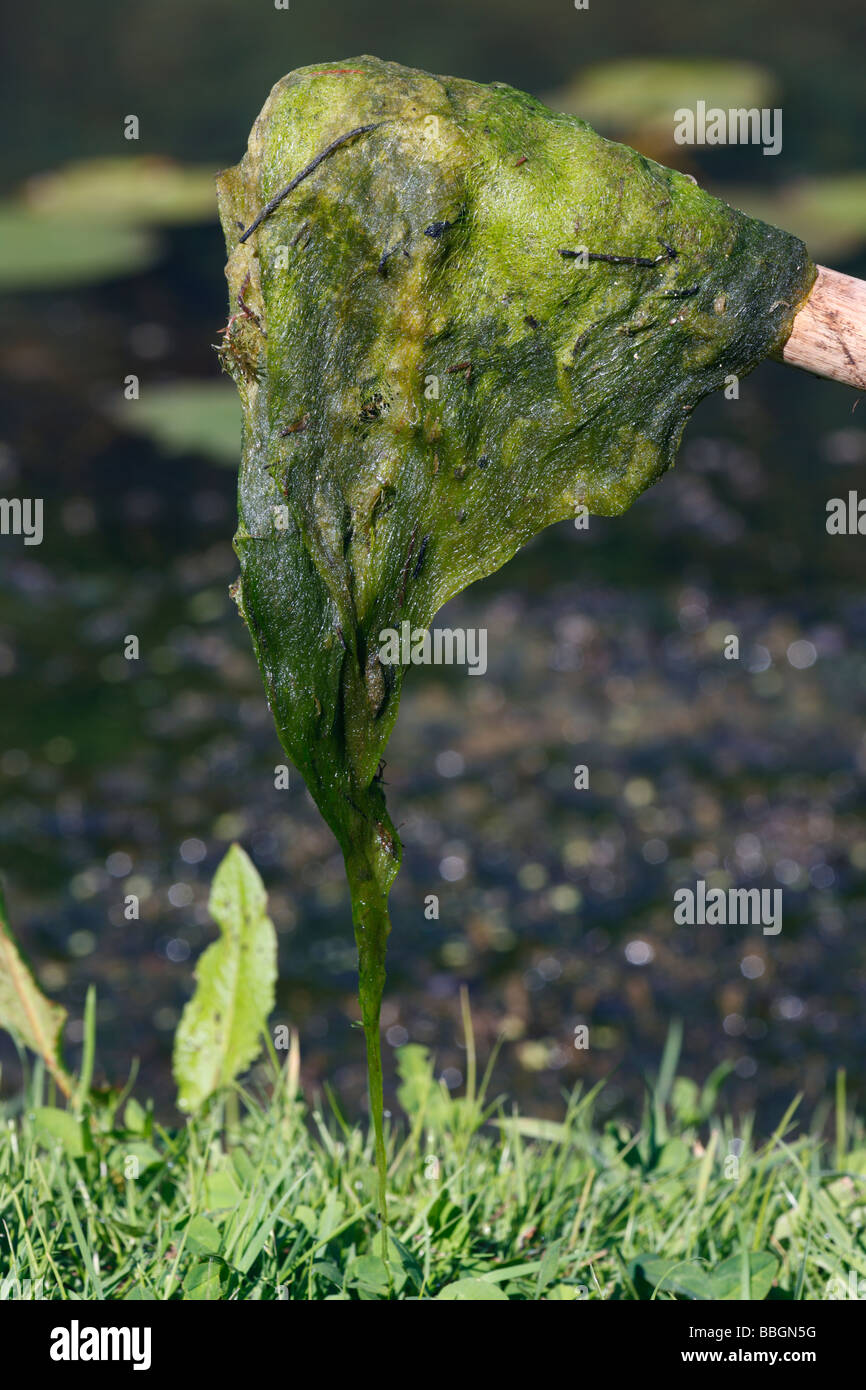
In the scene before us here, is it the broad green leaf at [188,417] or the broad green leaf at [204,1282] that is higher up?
the broad green leaf at [188,417]

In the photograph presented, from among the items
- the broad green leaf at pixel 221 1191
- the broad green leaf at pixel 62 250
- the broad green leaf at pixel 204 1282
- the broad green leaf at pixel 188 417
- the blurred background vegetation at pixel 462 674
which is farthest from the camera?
the broad green leaf at pixel 62 250

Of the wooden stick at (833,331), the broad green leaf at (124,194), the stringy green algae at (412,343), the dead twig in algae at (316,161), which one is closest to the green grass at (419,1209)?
the stringy green algae at (412,343)

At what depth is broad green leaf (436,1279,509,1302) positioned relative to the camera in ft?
3.55

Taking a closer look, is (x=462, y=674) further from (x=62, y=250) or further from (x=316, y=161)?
(x=62, y=250)

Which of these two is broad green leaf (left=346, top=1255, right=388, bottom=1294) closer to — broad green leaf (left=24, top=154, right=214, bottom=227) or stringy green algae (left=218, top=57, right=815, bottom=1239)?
stringy green algae (left=218, top=57, right=815, bottom=1239)

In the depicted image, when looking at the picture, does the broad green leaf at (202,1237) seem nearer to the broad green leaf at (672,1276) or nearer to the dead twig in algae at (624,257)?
the broad green leaf at (672,1276)

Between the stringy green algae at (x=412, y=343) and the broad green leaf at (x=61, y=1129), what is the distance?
0.38 m

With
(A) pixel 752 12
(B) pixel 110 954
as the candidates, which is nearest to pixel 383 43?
(A) pixel 752 12

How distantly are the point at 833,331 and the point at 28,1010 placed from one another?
3.59ft

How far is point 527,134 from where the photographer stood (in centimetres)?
115

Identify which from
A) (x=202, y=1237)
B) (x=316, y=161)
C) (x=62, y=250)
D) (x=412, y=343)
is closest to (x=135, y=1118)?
(x=202, y=1237)

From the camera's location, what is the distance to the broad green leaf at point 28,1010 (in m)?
1.44

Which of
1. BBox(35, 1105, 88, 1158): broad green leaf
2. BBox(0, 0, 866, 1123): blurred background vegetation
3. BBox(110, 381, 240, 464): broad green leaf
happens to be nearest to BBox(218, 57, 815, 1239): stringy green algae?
BBox(35, 1105, 88, 1158): broad green leaf

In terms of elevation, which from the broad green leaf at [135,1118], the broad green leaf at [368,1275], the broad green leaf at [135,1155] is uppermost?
the broad green leaf at [135,1118]
